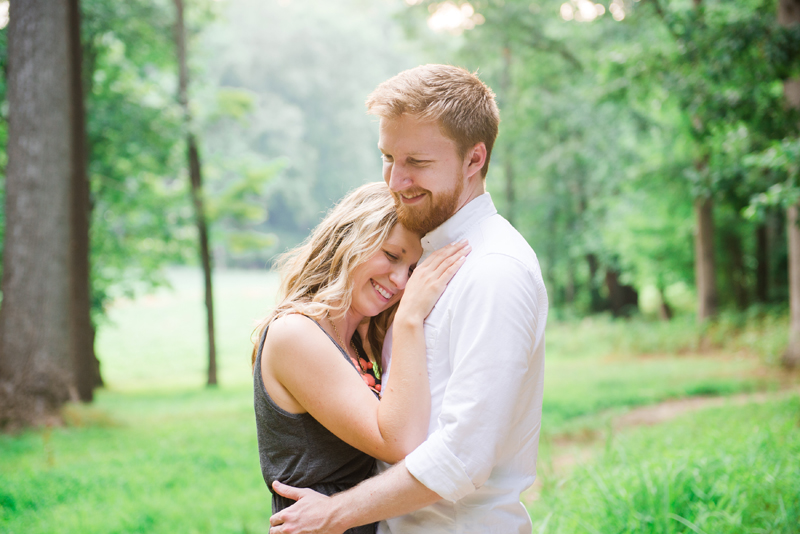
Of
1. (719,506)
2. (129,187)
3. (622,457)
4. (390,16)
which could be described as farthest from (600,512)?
(390,16)

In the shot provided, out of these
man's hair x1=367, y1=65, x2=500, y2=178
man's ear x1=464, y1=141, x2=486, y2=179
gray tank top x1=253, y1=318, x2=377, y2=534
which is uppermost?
man's hair x1=367, y1=65, x2=500, y2=178

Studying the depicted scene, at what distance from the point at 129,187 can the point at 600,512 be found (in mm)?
12148

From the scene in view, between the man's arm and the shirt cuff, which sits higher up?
the shirt cuff

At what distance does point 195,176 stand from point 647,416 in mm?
10302

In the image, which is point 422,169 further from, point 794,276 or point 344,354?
point 794,276

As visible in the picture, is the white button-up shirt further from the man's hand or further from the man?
the man's hand

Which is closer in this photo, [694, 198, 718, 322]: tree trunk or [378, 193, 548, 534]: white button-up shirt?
[378, 193, 548, 534]: white button-up shirt

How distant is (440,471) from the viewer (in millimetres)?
1665

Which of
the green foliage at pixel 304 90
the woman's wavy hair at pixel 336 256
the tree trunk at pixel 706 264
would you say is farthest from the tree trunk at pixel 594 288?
the woman's wavy hair at pixel 336 256

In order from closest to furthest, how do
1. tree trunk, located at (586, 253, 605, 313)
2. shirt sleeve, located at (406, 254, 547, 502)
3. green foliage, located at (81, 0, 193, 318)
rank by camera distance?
shirt sleeve, located at (406, 254, 547, 502)
green foliage, located at (81, 0, 193, 318)
tree trunk, located at (586, 253, 605, 313)

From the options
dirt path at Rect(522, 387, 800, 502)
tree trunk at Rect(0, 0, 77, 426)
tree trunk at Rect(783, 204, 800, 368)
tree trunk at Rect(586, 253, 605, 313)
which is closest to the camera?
dirt path at Rect(522, 387, 800, 502)

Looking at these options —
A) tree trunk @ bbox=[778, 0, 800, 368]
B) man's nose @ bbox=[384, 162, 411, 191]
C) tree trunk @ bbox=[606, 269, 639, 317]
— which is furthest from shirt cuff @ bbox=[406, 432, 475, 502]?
tree trunk @ bbox=[606, 269, 639, 317]

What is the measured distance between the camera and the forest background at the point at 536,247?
181 inches

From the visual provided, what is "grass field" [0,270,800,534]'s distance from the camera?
3625 millimetres
